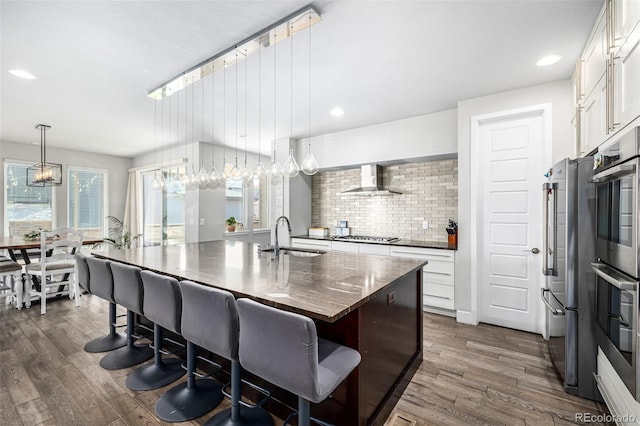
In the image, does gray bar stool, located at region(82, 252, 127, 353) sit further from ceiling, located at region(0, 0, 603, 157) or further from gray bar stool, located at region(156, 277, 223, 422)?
ceiling, located at region(0, 0, 603, 157)

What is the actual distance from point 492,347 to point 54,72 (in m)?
5.06

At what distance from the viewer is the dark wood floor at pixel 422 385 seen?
1.86 metres

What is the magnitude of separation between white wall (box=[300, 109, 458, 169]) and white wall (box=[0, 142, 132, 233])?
5.12 metres

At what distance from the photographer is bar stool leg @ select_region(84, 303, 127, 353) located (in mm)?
2740

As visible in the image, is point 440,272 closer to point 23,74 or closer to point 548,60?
point 548,60

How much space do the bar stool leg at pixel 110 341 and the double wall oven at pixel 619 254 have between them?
380cm

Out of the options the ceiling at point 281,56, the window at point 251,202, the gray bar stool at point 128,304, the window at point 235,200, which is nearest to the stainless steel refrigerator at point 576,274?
the ceiling at point 281,56

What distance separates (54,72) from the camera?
280 centimetres

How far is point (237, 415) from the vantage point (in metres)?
1.74

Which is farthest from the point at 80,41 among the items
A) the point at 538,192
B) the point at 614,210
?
the point at 538,192

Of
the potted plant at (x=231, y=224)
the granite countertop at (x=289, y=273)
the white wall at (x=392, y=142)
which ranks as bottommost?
the granite countertop at (x=289, y=273)

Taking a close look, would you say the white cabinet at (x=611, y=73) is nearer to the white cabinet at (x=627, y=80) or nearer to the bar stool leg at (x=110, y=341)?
the white cabinet at (x=627, y=80)

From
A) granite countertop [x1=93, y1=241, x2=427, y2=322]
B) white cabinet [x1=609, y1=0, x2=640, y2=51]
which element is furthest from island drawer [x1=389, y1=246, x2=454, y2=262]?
white cabinet [x1=609, y1=0, x2=640, y2=51]

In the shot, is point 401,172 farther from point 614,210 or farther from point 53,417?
point 53,417
